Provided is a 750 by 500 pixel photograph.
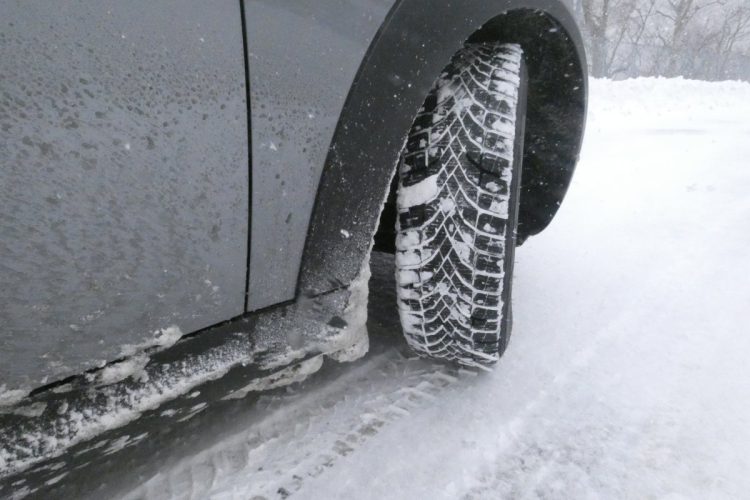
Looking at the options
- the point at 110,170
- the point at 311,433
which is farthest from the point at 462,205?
the point at 110,170

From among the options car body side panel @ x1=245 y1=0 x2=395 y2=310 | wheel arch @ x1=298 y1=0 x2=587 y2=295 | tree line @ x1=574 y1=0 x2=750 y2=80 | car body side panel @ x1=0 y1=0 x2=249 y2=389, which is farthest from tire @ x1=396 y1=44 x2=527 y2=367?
tree line @ x1=574 y1=0 x2=750 y2=80

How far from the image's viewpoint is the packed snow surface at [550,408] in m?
1.24

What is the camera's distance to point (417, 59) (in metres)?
1.17

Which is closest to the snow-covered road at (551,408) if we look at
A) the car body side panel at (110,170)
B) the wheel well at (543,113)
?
the wheel well at (543,113)

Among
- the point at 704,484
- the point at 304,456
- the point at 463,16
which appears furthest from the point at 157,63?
the point at 704,484

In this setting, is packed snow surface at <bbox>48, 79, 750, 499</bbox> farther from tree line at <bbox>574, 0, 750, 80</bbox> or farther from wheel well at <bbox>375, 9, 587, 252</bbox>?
tree line at <bbox>574, 0, 750, 80</bbox>

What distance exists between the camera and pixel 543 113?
1.97 meters

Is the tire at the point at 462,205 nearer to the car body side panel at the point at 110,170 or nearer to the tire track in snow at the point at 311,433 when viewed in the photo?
the tire track in snow at the point at 311,433

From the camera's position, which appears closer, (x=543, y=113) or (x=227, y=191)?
(x=227, y=191)

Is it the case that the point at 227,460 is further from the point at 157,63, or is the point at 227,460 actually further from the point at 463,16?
the point at 463,16

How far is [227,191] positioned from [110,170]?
0.20 m

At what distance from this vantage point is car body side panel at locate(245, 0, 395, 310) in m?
0.90

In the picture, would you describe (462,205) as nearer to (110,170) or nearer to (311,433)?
(311,433)

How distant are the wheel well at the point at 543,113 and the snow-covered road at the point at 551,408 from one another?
16.3 inches
